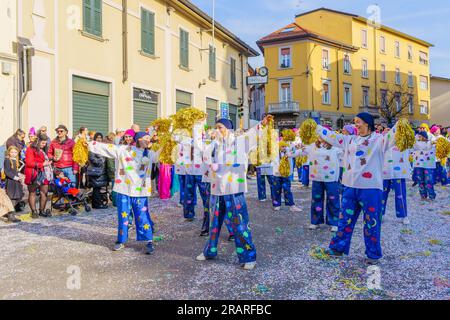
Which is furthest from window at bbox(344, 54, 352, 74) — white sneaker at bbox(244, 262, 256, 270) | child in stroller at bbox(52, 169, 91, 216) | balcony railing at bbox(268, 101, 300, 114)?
white sneaker at bbox(244, 262, 256, 270)

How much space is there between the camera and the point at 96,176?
938 cm

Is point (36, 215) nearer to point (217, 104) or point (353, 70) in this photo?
point (217, 104)

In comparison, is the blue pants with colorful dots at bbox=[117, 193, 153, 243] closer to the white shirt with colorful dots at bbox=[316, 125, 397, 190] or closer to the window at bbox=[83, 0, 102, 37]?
the white shirt with colorful dots at bbox=[316, 125, 397, 190]

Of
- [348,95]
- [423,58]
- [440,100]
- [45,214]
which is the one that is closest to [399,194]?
[45,214]

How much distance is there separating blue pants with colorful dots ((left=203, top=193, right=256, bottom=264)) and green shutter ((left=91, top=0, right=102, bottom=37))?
10791 millimetres

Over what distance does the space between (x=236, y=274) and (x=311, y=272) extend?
0.92 meters

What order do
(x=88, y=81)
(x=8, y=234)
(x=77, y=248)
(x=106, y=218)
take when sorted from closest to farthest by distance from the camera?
1. (x=77, y=248)
2. (x=8, y=234)
3. (x=106, y=218)
4. (x=88, y=81)

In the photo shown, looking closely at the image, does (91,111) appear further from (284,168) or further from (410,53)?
(410,53)

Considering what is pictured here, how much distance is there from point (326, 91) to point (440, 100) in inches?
926

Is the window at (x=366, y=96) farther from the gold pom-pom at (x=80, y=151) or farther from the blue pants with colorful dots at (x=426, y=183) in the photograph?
the gold pom-pom at (x=80, y=151)

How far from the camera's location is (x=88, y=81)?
13.6 m

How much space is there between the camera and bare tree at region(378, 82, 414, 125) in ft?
149

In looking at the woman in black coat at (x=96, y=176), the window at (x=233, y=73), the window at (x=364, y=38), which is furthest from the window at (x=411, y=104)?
the woman in black coat at (x=96, y=176)

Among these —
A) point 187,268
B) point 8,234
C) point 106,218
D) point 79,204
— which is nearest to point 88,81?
point 79,204
